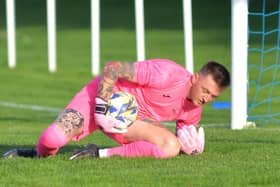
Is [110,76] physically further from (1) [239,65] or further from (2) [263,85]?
(2) [263,85]

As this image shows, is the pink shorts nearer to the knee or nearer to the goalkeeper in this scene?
the goalkeeper

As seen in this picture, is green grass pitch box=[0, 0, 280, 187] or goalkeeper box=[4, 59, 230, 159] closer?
green grass pitch box=[0, 0, 280, 187]

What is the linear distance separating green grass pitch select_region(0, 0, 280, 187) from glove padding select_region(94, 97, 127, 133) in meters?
0.32

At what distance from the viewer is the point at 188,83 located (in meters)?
9.30

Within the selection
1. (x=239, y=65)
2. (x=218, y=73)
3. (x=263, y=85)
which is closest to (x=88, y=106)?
(x=218, y=73)

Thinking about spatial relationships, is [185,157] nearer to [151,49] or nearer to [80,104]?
[80,104]

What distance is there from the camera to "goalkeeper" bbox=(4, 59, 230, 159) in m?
9.09

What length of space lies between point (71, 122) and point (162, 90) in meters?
0.85

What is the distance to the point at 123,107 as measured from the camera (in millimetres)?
9125

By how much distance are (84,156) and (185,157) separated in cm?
91

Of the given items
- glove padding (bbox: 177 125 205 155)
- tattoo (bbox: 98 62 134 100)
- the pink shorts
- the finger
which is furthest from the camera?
glove padding (bbox: 177 125 205 155)

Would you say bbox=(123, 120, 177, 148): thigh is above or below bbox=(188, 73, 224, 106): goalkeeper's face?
below

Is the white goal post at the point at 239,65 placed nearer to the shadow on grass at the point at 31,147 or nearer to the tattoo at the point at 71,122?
the shadow on grass at the point at 31,147

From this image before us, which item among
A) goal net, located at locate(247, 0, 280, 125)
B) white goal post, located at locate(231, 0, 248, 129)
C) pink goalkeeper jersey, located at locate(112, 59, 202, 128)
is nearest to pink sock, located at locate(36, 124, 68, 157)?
pink goalkeeper jersey, located at locate(112, 59, 202, 128)
